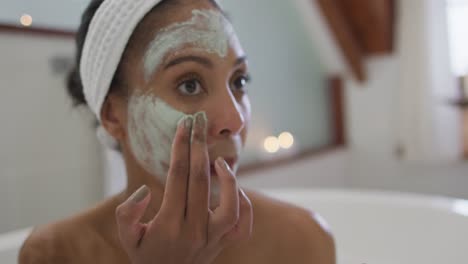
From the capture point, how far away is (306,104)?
263cm

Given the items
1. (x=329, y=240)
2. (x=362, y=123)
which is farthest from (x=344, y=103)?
(x=329, y=240)

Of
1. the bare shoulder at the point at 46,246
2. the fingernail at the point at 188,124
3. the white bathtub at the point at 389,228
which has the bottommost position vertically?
the white bathtub at the point at 389,228

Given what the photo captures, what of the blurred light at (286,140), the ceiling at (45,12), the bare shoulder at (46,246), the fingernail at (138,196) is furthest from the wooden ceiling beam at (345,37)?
the fingernail at (138,196)

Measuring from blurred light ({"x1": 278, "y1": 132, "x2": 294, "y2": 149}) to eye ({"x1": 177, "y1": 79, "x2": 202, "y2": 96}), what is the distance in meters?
1.73

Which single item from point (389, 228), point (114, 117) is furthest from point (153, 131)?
point (389, 228)

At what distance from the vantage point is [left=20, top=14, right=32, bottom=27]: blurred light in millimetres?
1372

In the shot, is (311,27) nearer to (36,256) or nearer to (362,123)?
(362,123)

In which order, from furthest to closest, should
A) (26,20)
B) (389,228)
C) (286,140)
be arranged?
(286,140) → (26,20) → (389,228)

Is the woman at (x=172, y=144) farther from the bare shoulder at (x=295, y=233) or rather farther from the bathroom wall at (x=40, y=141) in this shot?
the bathroom wall at (x=40, y=141)

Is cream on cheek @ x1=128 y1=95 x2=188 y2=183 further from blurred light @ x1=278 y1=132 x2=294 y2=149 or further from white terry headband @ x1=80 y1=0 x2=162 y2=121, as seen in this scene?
blurred light @ x1=278 y1=132 x2=294 y2=149

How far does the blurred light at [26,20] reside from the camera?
137cm

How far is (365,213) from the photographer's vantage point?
4.45 feet

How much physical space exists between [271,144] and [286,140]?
15 cm

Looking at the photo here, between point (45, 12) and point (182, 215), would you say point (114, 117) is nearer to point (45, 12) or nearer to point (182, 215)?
point (182, 215)
